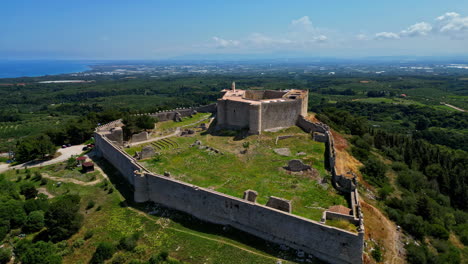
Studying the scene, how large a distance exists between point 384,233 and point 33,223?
26788 mm

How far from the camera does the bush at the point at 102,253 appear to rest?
1967 centimetres

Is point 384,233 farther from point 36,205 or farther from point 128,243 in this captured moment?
point 36,205

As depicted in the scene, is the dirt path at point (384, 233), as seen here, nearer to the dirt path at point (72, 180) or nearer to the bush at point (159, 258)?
the bush at point (159, 258)

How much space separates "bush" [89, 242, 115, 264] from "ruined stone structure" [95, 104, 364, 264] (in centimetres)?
576

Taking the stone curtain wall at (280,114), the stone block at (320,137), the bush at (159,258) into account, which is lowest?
the bush at (159,258)

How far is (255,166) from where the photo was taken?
2827cm

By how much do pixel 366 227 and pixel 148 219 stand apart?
632 inches

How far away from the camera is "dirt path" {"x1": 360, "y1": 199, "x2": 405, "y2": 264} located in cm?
1783

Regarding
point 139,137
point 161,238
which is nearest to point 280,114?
point 139,137

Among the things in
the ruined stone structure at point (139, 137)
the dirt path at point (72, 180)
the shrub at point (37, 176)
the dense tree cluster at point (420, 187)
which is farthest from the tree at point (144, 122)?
the dense tree cluster at point (420, 187)

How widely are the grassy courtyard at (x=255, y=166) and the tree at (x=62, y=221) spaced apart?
309 inches

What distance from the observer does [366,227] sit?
19.2m

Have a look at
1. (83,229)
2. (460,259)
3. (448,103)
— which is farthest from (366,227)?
(448,103)

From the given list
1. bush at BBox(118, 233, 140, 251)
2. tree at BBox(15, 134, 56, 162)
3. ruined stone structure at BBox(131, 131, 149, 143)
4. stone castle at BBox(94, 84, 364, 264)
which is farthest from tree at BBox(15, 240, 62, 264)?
tree at BBox(15, 134, 56, 162)
